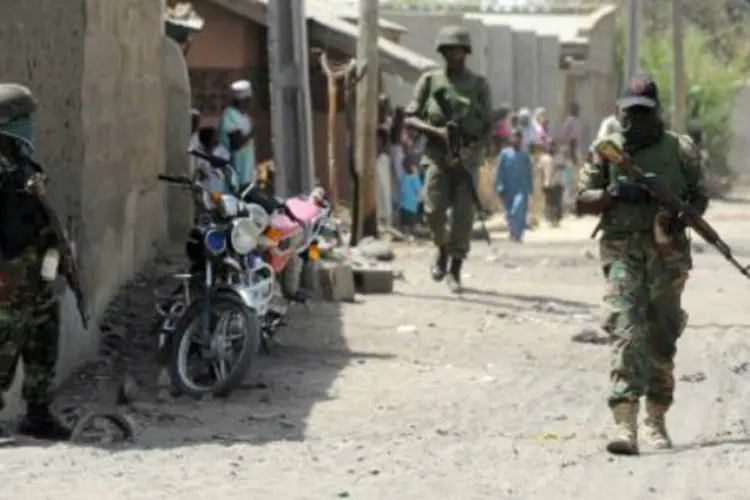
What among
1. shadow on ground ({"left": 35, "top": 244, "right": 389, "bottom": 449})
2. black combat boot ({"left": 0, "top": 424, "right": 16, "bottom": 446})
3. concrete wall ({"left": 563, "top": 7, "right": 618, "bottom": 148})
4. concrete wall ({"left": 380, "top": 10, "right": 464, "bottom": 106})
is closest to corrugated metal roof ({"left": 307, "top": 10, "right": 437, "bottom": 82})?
shadow on ground ({"left": 35, "top": 244, "right": 389, "bottom": 449})

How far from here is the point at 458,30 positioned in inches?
601

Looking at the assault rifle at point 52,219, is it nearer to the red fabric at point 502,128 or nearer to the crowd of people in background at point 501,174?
the crowd of people in background at point 501,174

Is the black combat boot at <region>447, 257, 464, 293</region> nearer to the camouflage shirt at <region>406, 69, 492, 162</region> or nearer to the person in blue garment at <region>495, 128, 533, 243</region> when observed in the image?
the camouflage shirt at <region>406, 69, 492, 162</region>

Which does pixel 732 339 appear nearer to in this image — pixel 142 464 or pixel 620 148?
pixel 620 148

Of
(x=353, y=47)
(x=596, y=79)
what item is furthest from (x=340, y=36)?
(x=596, y=79)

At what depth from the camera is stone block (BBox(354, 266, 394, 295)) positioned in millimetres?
15922

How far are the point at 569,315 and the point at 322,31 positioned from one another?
1011cm

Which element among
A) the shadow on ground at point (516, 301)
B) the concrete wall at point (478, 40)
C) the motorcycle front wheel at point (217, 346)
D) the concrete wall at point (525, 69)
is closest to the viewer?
the motorcycle front wheel at point (217, 346)

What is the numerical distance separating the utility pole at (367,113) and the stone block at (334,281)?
18.0ft

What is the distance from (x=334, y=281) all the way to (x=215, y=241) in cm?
421

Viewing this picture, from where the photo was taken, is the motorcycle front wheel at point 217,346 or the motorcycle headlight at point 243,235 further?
the motorcycle headlight at point 243,235

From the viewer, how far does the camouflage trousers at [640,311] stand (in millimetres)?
9016

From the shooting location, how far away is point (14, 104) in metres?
8.80

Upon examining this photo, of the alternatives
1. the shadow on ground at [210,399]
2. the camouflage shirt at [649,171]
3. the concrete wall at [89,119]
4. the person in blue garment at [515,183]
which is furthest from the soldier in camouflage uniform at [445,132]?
the person in blue garment at [515,183]
